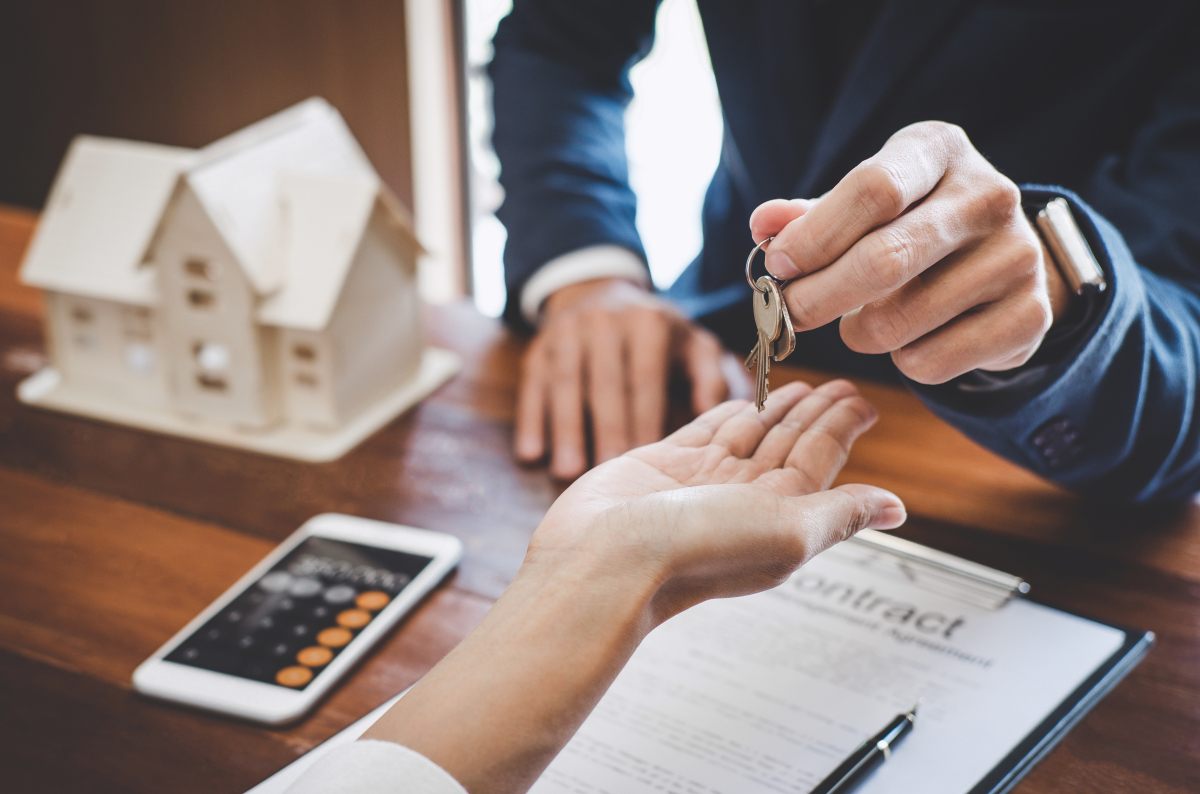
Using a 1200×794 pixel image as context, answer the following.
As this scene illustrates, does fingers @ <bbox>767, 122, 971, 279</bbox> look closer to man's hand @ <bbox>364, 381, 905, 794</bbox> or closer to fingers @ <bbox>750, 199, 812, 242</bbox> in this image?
fingers @ <bbox>750, 199, 812, 242</bbox>

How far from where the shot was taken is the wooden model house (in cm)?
A: 96

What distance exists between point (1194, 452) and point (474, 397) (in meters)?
0.78

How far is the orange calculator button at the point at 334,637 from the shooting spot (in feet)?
2.28

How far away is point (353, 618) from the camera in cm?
72

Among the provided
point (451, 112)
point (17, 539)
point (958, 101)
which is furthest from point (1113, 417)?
point (451, 112)

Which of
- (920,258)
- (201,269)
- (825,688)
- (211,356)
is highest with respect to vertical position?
(920,258)

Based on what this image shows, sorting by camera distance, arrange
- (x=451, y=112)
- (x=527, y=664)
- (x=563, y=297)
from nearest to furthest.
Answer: (x=527, y=664) < (x=563, y=297) < (x=451, y=112)

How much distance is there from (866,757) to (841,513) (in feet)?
0.53

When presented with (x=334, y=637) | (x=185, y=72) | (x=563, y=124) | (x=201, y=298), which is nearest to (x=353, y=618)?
(x=334, y=637)

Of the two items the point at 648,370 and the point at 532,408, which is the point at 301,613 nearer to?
the point at 532,408

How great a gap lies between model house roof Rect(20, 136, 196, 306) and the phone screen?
0.43m

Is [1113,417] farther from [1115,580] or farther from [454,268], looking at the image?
[454,268]

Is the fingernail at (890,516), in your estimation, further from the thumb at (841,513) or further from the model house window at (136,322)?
the model house window at (136,322)

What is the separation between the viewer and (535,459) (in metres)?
0.97
